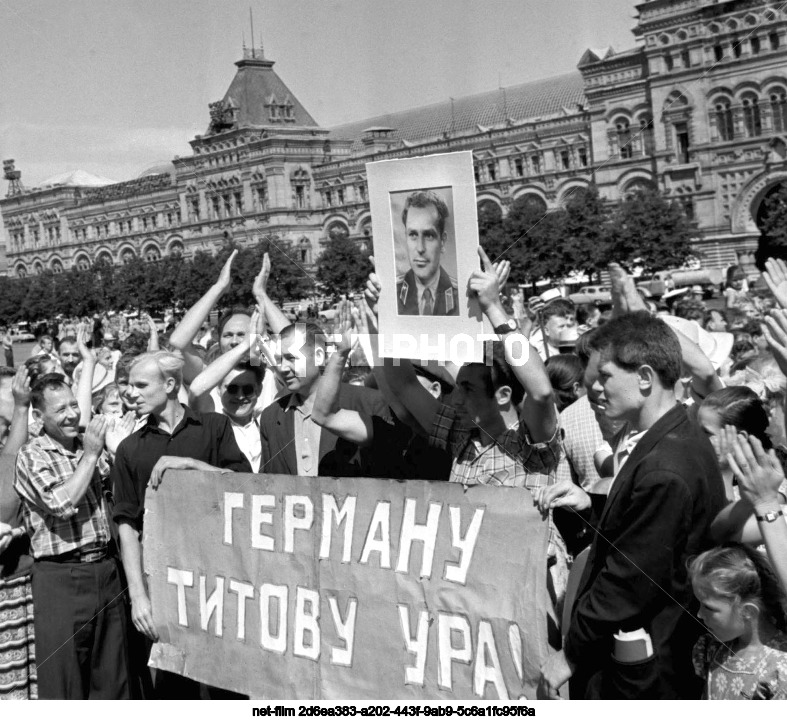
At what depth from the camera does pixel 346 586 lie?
3.52m

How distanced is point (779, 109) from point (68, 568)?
1689 inches

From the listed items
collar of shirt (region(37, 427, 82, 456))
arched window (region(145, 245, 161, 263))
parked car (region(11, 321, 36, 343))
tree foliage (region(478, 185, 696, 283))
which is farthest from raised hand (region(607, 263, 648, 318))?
parked car (region(11, 321, 36, 343))

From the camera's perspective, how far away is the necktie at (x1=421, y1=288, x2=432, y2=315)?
3646mm

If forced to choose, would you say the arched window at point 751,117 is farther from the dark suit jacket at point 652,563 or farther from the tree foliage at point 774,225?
the dark suit jacket at point 652,563

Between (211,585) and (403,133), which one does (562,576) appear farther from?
(403,133)

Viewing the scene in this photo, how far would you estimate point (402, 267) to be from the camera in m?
3.73

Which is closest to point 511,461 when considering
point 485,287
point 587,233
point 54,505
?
point 485,287

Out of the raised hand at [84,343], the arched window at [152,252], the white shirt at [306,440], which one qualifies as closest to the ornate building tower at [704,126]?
the arched window at [152,252]

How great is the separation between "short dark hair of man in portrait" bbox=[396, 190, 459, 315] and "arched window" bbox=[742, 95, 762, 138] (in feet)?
138

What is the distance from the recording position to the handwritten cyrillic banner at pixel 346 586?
127 inches

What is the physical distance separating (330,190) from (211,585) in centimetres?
397

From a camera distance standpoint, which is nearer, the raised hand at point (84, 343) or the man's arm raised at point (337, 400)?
the man's arm raised at point (337, 400)

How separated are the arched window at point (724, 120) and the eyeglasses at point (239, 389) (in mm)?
41799

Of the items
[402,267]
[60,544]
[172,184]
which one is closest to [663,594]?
[402,267]
